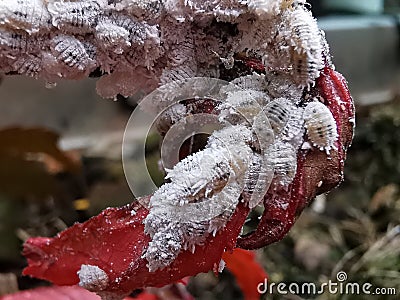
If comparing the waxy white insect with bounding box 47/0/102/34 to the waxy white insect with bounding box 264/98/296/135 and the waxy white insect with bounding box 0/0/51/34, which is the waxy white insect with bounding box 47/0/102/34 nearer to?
the waxy white insect with bounding box 0/0/51/34

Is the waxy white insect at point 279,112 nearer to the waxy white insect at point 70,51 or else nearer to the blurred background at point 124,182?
the waxy white insect at point 70,51

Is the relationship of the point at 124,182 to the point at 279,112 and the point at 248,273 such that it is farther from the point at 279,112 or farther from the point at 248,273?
the point at 279,112

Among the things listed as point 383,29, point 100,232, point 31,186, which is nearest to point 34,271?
point 100,232

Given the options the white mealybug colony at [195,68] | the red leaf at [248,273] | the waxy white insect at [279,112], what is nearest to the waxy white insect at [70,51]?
the white mealybug colony at [195,68]

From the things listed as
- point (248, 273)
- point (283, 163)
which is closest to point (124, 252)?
point (283, 163)

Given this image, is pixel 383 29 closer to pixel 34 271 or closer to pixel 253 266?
pixel 253 266

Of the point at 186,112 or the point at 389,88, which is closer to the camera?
the point at 186,112

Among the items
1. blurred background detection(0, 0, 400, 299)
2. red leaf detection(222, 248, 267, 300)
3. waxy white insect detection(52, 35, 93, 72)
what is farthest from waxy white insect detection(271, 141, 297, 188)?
blurred background detection(0, 0, 400, 299)
